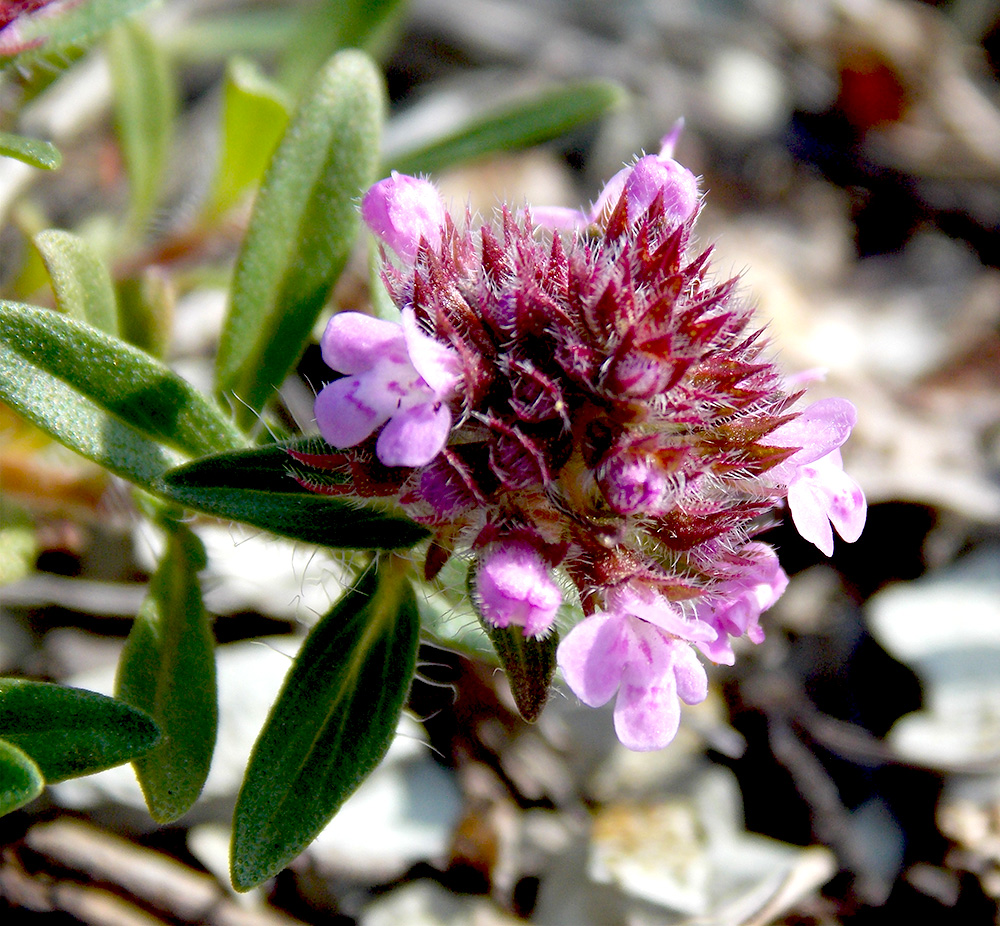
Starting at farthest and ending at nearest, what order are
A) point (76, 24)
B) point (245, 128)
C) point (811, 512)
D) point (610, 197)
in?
point (245, 128) < point (76, 24) < point (610, 197) < point (811, 512)

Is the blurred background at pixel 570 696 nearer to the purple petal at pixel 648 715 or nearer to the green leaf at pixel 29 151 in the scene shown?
the purple petal at pixel 648 715

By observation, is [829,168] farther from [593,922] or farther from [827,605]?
[593,922]

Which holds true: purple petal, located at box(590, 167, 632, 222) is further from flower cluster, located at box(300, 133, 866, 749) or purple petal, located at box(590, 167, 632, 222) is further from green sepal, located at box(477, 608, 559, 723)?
green sepal, located at box(477, 608, 559, 723)

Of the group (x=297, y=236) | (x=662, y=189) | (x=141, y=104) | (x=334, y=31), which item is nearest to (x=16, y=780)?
(x=297, y=236)

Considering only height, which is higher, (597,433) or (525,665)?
(597,433)

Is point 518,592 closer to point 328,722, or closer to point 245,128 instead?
point 328,722

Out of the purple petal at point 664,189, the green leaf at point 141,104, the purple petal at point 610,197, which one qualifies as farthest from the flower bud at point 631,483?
the green leaf at point 141,104
